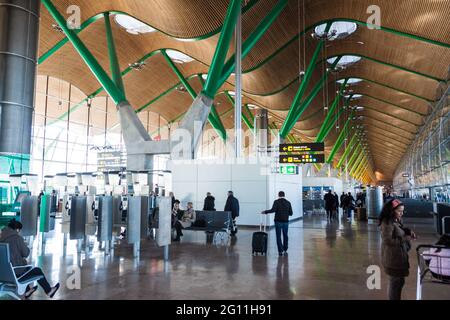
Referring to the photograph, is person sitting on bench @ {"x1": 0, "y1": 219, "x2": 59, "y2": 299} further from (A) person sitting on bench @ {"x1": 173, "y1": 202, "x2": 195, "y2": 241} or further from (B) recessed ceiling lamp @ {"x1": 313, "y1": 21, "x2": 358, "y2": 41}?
(B) recessed ceiling lamp @ {"x1": 313, "y1": 21, "x2": 358, "y2": 41}

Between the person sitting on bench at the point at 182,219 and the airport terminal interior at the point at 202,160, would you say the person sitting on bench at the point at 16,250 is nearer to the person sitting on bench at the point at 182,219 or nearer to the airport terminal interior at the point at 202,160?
the airport terminal interior at the point at 202,160

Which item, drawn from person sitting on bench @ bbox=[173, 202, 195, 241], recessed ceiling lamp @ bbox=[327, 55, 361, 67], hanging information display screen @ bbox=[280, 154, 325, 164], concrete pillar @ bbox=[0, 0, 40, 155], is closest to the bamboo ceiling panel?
recessed ceiling lamp @ bbox=[327, 55, 361, 67]

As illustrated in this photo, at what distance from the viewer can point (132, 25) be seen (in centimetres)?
2506

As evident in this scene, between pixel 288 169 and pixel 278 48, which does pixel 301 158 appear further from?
pixel 278 48

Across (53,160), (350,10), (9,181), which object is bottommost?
(9,181)

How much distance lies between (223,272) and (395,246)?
12.0 feet

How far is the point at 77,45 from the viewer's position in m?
18.2

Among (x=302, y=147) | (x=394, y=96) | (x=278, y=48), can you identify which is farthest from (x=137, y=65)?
(x=394, y=96)

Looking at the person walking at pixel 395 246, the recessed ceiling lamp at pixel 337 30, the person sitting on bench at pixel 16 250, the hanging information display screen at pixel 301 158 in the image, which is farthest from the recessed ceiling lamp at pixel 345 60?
the person sitting on bench at pixel 16 250

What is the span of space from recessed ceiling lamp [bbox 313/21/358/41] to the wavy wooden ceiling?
0.48m

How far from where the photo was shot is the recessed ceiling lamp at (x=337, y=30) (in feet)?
79.6

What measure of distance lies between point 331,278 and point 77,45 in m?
16.9
